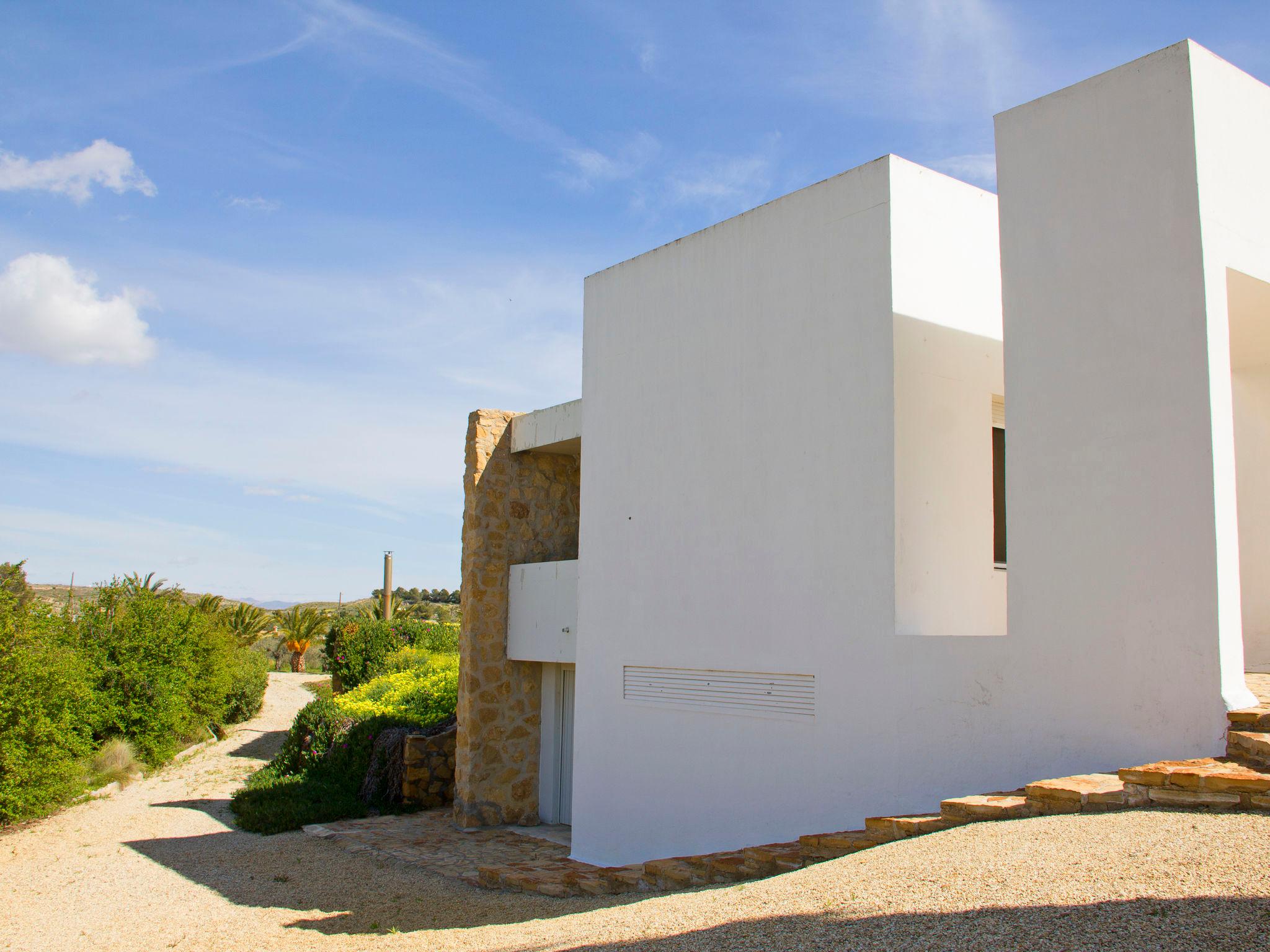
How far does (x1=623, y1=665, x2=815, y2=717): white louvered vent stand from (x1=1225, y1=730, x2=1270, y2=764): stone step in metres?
3.39

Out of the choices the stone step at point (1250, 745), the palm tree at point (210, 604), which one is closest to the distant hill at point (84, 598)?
the palm tree at point (210, 604)

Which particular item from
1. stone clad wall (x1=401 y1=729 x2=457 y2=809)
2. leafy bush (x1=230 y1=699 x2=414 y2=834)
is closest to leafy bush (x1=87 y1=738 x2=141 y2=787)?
leafy bush (x1=230 y1=699 x2=414 y2=834)

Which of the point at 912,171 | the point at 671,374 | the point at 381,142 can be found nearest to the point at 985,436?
the point at 912,171

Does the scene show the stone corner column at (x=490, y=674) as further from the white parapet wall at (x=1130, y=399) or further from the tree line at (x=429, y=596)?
the tree line at (x=429, y=596)

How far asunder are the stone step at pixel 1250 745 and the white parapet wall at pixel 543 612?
7339 mm

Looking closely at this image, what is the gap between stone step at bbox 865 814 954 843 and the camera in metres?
6.14

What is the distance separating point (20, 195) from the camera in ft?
46.5

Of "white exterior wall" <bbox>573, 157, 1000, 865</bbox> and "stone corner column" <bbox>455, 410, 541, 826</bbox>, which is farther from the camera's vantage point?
"stone corner column" <bbox>455, 410, 541, 826</bbox>

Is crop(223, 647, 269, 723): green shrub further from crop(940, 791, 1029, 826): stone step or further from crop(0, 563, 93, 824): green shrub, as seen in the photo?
crop(940, 791, 1029, 826): stone step

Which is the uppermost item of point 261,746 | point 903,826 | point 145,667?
point 145,667

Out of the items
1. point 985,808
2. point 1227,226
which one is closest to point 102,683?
point 985,808

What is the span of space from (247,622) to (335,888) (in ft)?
78.3

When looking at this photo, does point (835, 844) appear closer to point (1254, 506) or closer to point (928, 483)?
point (928, 483)

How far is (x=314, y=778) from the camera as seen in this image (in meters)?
15.6
